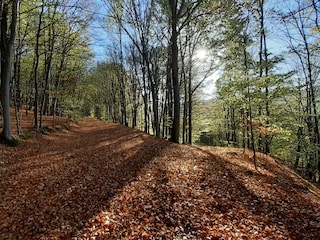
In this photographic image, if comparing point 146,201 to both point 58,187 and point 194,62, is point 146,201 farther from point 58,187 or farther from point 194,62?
point 194,62

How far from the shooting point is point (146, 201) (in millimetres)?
4688

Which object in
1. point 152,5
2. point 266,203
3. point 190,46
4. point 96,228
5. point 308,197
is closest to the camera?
point 96,228

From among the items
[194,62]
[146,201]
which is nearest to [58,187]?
[146,201]

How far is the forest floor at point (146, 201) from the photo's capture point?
12.2ft

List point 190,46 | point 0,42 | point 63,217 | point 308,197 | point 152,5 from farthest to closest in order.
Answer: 1. point 190,46
2. point 152,5
3. point 0,42
4. point 308,197
5. point 63,217

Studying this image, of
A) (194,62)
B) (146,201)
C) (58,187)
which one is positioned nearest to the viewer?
(146,201)

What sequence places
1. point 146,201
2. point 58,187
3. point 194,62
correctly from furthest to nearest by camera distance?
1. point 194,62
2. point 58,187
3. point 146,201

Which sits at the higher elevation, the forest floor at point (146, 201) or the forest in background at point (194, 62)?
the forest in background at point (194, 62)

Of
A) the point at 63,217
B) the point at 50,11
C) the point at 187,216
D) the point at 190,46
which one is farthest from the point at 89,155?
the point at 190,46

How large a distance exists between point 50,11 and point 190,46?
10.7 metres

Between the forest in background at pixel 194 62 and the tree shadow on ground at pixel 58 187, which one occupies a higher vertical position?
the forest in background at pixel 194 62

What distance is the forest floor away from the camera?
3721 mm

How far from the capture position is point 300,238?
12.2 ft

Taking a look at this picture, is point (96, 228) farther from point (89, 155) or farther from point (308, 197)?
point (308, 197)
